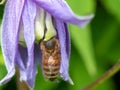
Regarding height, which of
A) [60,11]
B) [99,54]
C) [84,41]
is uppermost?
[60,11]

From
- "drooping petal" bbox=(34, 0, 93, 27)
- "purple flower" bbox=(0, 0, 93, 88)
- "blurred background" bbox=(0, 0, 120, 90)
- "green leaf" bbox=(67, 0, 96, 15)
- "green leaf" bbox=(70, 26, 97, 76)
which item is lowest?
"blurred background" bbox=(0, 0, 120, 90)

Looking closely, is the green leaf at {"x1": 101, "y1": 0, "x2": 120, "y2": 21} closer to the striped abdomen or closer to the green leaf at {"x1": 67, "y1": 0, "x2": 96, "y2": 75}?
the green leaf at {"x1": 67, "y1": 0, "x2": 96, "y2": 75}

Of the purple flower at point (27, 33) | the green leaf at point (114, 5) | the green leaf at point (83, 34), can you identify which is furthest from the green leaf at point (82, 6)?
the purple flower at point (27, 33)

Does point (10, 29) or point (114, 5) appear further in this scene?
point (114, 5)

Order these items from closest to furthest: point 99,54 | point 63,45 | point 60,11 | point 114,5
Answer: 1. point 60,11
2. point 63,45
3. point 114,5
4. point 99,54

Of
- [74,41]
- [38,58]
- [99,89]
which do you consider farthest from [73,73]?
[38,58]

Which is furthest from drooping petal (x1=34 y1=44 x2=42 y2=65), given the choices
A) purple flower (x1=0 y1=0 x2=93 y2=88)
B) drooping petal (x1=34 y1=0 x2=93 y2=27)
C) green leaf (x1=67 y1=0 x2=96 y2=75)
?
green leaf (x1=67 y1=0 x2=96 y2=75)

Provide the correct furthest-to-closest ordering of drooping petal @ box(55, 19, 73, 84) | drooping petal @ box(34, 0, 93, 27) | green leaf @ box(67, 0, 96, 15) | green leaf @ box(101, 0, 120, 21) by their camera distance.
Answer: green leaf @ box(101, 0, 120, 21) → green leaf @ box(67, 0, 96, 15) → drooping petal @ box(55, 19, 73, 84) → drooping petal @ box(34, 0, 93, 27)

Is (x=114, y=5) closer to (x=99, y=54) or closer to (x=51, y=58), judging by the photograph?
(x=99, y=54)

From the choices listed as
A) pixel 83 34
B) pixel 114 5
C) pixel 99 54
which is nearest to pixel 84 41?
pixel 83 34
